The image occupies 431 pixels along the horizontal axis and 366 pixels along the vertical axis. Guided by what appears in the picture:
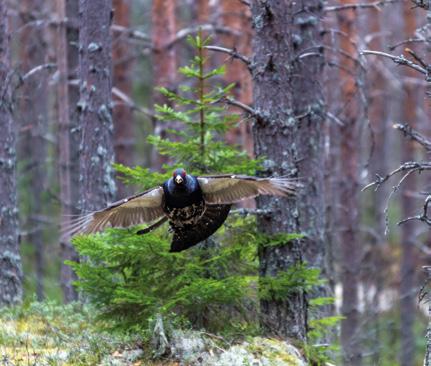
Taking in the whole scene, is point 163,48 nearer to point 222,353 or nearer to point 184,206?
point 184,206

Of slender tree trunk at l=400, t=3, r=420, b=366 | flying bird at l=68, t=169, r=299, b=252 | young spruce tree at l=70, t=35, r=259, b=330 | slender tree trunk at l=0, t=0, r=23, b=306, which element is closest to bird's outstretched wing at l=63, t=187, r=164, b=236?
flying bird at l=68, t=169, r=299, b=252

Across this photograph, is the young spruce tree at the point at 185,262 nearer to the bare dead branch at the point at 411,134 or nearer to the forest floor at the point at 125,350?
the forest floor at the point at 125,350

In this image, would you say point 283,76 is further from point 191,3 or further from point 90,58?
point 191,3

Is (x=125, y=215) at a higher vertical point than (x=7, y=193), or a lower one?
lower

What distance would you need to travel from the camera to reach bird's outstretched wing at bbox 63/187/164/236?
8180 mm

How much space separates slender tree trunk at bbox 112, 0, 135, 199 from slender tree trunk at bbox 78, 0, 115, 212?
6674mm

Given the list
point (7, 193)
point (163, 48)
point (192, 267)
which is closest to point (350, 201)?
point (163, 48)

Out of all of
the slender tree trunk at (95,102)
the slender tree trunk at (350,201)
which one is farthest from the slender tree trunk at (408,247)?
the slender tree trunk at (95,102)

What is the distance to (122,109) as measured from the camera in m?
19.3

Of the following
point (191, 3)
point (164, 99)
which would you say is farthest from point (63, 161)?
point (191, 3)

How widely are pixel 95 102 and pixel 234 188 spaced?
12.7ft

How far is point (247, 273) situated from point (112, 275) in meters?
1.72

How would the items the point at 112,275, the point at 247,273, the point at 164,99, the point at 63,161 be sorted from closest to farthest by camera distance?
1. the point at 112,275
2. the point at 247,273
3. the point at 63,161
4. the point at 164,99

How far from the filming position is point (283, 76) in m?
8.83
